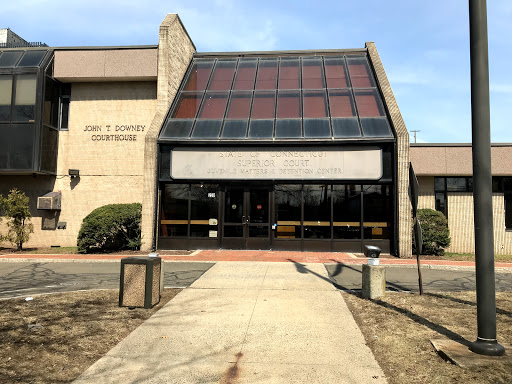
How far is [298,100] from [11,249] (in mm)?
14187

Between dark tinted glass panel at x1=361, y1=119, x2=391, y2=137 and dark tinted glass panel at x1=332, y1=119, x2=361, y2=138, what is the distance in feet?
0.94

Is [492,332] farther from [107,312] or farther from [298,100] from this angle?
[298,100]

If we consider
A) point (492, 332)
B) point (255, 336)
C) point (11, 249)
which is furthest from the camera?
point (11, 249)

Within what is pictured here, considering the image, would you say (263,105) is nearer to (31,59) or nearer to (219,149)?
Result: (219,149)

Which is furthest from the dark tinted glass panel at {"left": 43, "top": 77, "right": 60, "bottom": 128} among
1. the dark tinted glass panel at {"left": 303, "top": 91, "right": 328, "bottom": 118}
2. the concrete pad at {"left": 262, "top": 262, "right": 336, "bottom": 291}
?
the concrete pad at {"left": 262, "top": 262, "right": 336, "bottom": 291}

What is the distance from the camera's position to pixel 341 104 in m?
15.8

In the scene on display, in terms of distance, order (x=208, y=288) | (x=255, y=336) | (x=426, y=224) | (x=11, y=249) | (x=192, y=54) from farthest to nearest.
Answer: (x=192, y=54) < (x=11, y=249) < (x=426, y=224) < (x=208, y=288) < (x=255, y=336)

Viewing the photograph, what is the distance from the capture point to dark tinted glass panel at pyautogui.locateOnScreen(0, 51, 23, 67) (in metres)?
16.7

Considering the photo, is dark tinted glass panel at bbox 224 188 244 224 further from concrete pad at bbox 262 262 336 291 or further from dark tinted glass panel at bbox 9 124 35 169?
dark tinted glass panel at bbox 9 124 35 169


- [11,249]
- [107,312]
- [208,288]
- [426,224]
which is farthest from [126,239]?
[426,224]

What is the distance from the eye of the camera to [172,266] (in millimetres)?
11133

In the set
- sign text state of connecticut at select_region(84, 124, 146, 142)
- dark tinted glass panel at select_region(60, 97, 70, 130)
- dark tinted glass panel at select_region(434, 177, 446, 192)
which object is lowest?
dark tinted glass panel at select_region(434, 177, 446, 192)

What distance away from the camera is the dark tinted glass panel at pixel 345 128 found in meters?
14.1

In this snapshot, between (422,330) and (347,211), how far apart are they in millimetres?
9041
